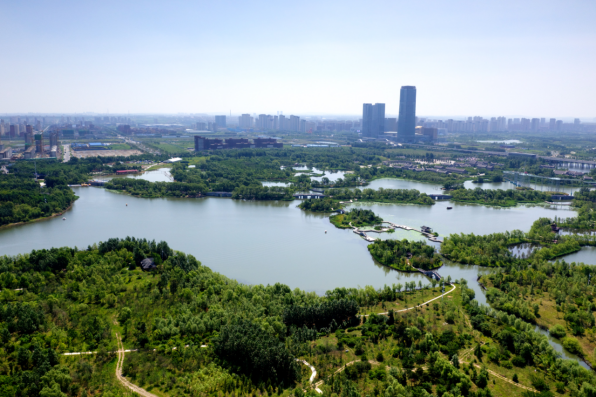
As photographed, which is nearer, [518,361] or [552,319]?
[518,361]

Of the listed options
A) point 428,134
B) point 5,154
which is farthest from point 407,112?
point 5,154

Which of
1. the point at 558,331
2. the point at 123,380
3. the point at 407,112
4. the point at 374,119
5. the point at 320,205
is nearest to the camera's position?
the point at 123,380

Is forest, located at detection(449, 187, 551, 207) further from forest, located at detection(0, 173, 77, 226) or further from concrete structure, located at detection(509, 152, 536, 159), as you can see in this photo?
forest, located at detection(0, 173, 77, 226)

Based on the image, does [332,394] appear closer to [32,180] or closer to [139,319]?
[139,319]

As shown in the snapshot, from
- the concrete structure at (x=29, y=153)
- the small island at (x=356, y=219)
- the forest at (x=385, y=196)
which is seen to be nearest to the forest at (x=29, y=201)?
the concrete structure at (x=29, y=153)

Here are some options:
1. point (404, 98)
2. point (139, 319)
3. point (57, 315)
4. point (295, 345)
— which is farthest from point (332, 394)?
point (404, 98)

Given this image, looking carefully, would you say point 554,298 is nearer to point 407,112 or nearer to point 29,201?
point 29,201

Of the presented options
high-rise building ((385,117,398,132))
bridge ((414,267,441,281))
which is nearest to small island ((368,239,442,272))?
bridge ((414,267,441,281))
